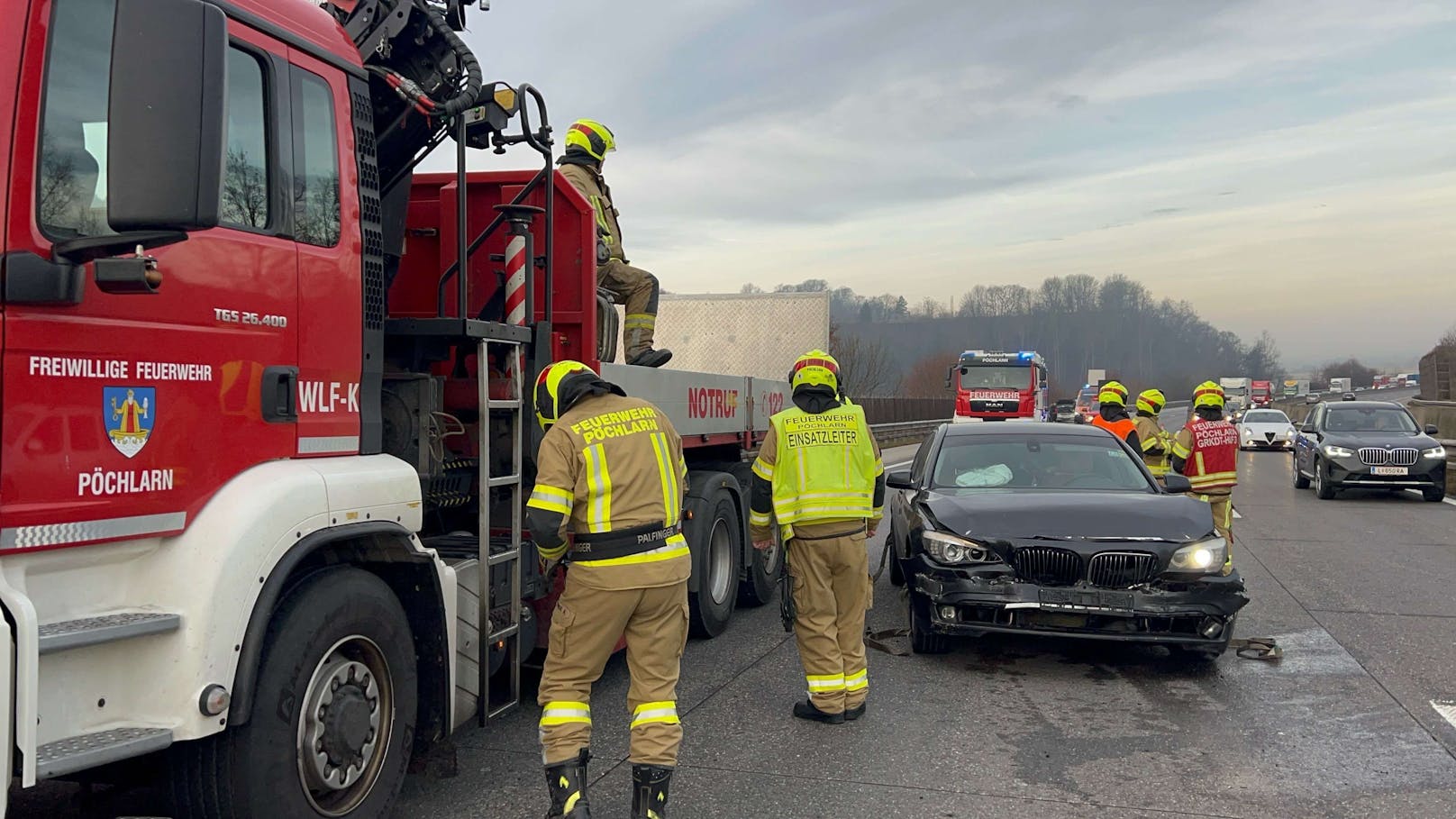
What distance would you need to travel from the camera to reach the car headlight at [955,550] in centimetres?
616

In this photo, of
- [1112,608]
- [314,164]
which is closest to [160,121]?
[314,164]

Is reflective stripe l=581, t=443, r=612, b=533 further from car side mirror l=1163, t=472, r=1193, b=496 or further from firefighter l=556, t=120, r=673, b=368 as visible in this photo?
car side mirror l=1163, t=472, r=1193, b=496

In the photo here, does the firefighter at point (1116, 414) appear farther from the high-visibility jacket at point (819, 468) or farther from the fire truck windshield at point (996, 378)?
the fire truck windshield at point (996, 378)

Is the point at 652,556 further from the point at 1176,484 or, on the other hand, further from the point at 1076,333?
the point at 1076,333

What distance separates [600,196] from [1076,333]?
115572 millimetres

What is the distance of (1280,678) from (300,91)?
5878 mm

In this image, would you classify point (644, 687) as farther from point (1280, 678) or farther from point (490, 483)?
point (1280, 678)

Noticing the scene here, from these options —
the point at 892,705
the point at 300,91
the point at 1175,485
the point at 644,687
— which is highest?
the point at 300,91

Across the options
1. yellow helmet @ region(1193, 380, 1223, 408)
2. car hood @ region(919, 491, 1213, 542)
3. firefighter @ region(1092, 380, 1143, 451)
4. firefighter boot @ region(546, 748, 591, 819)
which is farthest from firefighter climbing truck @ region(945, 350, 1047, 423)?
firefighter boot @ region(546, 748, 591, 819)

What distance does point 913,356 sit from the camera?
9144 centimetres

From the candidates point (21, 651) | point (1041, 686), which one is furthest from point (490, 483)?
point (1041, 686)

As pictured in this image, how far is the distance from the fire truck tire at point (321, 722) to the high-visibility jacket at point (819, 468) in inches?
88.3

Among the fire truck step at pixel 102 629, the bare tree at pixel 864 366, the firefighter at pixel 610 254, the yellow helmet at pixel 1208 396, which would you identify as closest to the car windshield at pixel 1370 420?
the yellow helmet at pixel 1208 396

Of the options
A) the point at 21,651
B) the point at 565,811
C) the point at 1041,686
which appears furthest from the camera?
the point at 1041,686
